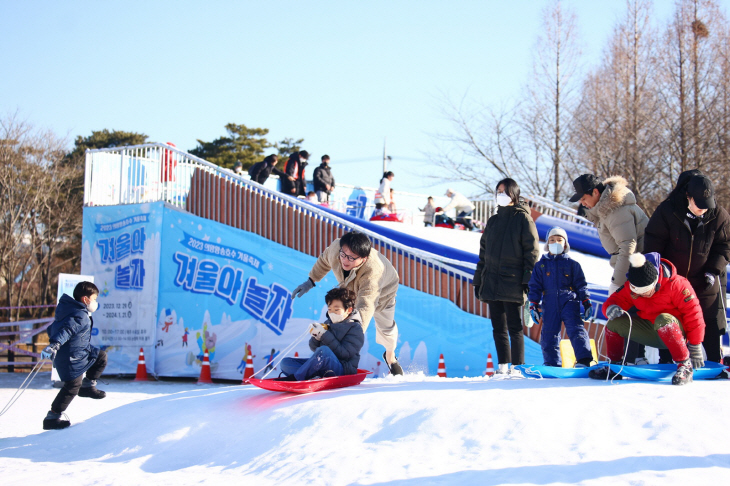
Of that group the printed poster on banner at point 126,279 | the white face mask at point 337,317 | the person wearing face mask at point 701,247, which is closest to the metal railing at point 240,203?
the printed poster on banner at point 126,279

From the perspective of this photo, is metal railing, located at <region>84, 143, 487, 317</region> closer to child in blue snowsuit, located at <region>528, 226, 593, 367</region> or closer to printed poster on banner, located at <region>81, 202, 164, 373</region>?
printed poster on banner, located at <region>81, 202, 164, 373</region>

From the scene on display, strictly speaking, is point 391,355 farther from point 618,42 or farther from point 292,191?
point 618,42

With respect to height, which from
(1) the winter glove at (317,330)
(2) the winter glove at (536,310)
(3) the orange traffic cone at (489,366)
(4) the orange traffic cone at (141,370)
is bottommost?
(4) the orange traffic cone at (141,370)

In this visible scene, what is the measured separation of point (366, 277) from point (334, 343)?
0.72 m

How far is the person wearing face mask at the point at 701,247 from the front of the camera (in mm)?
5523

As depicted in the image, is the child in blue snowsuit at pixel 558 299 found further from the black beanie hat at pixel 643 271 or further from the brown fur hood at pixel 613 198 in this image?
the black beanie hat at pixel 643 271

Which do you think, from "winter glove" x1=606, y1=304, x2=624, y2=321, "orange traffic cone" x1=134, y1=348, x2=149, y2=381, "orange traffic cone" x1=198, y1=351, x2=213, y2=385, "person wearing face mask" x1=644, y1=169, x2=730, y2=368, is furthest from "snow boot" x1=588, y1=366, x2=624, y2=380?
"orange traffic cone" x1=134, y1=348, x2=149, y2=381

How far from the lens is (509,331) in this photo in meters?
6.55

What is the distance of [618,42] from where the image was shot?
21.8 metres

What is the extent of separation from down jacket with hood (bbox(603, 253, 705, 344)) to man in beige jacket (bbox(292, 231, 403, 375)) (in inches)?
88.5

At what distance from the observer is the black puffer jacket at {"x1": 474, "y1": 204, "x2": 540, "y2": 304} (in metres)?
6.38

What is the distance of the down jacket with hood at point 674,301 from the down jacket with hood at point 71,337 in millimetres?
5038

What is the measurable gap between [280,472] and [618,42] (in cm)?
2096

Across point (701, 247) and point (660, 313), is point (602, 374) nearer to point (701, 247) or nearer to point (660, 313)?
point (660, 313)
